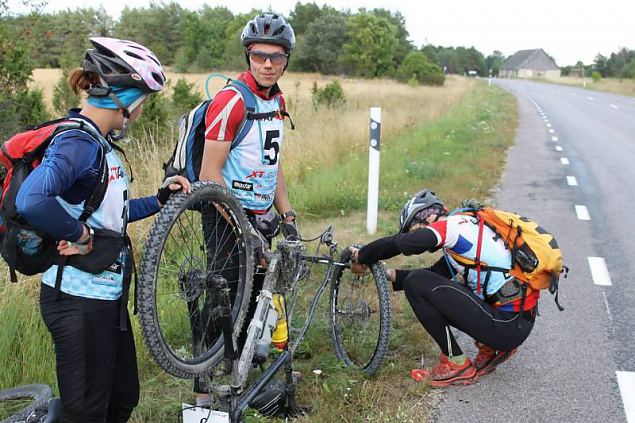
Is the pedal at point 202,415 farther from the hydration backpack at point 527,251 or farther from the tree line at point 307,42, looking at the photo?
the tree line at point 307,42

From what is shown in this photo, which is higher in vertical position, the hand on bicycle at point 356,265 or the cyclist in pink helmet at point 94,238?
the cyclist in pink helmet at point 94,238

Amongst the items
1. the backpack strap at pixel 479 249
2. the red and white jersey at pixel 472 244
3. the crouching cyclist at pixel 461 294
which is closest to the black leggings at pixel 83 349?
the crouching cyclist at pixel 461 294

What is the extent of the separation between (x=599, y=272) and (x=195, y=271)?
4.69m

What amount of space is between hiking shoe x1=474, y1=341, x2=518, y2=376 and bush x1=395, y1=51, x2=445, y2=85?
49.6 m

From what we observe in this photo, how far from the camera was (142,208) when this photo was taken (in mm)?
2725

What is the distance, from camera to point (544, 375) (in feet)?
12.6

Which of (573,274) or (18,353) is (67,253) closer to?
(18,353)

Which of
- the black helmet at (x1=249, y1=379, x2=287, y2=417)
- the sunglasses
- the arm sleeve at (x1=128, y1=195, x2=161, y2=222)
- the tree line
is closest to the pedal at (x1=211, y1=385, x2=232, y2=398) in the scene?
the black helmet at (x1=249, y1=379, x2=287, y2=417)

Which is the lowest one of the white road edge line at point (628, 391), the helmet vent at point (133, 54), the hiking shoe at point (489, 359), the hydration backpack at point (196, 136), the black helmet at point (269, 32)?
the white road edge line at point (628, 391)

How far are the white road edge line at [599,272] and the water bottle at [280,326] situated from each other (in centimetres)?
370

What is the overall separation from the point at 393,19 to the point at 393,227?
102 meters

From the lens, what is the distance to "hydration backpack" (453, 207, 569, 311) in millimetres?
3549

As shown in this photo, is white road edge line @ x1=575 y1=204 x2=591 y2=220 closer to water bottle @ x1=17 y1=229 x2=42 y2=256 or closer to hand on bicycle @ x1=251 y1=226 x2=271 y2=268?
hand on bicycle @ x1=251 y1=226 x2=271 y2=268

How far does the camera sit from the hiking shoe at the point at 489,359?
12.6ft
